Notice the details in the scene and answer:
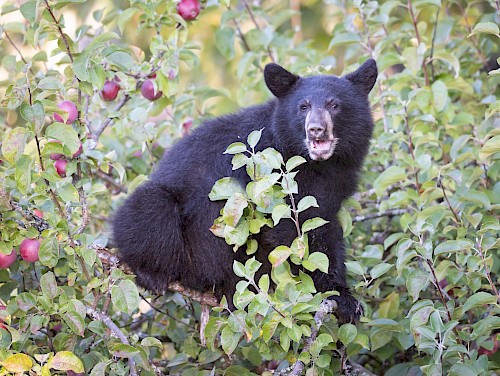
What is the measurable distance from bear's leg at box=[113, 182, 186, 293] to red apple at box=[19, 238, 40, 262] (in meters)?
0.54

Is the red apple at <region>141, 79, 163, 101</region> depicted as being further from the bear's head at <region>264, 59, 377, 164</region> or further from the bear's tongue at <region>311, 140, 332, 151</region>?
the bear's tongue at <region>311, 140, 332, 151</region>

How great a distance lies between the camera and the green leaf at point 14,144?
310 centimetres

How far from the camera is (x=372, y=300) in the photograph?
14.1 ft

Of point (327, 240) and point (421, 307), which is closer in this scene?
point (421, 307)

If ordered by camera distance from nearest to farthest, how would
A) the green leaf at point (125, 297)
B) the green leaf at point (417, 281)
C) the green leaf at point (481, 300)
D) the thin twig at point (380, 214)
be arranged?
the green leaf at point (125, 297) < the green leaf at point (481, 300) < the green leaf at point (417, 281) < the thin twig at point (380, 214)

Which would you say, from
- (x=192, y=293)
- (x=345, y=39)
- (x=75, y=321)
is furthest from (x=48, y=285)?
(x=345, y=39)

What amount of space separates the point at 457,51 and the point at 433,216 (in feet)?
6.55

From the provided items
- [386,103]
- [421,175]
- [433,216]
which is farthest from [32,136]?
[386,103]

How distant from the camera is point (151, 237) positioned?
13.3ft

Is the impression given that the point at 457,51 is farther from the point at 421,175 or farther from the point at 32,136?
the point at 32,136

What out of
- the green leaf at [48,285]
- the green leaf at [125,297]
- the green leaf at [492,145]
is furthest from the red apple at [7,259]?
the green leaf at [492,145]

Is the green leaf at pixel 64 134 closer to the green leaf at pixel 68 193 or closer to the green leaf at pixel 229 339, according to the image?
the green leaf at pixel 68 193

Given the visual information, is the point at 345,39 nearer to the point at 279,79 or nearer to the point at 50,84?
the point at 279,79

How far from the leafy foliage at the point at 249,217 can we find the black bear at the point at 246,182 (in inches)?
5.8
